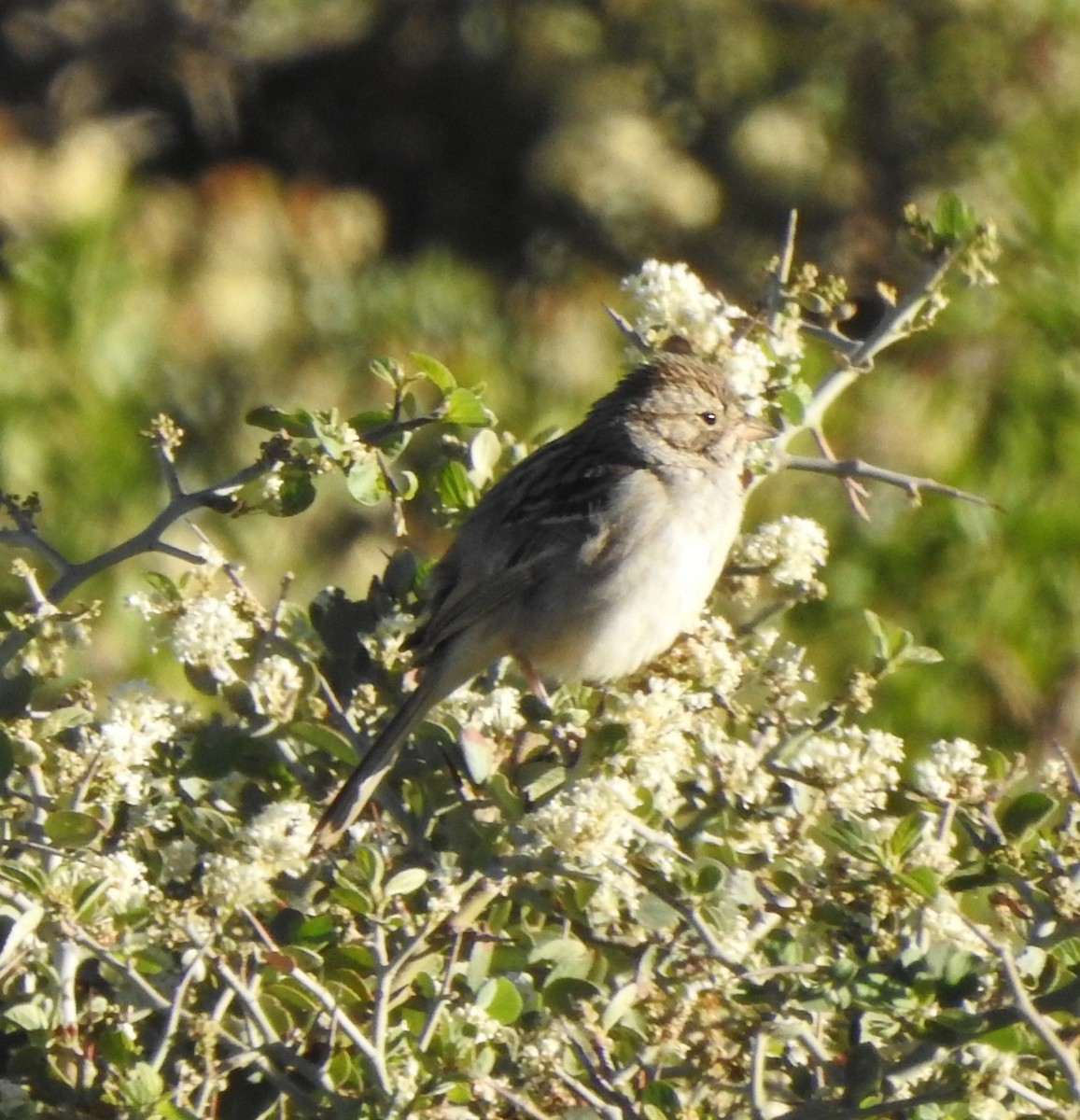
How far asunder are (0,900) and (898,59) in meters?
6.42

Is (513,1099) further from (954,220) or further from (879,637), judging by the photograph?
(954,220)

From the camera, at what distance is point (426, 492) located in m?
2.89

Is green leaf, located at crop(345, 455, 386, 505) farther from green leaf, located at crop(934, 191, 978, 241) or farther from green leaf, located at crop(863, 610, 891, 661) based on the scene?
green leaf, located at crop(934, 191, 978, 241)

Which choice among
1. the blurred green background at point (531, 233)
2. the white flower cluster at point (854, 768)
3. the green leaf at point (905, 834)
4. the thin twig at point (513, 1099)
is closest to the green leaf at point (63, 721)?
the thin twig at point (513, 1099)

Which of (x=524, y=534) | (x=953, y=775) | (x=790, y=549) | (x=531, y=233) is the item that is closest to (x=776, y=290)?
(x=790, y=549)

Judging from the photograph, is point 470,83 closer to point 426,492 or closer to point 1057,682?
point 1057,682

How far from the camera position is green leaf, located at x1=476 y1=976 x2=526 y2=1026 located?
2156 mm

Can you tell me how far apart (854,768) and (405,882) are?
0.53 metres

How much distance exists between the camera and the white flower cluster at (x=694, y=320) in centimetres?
277

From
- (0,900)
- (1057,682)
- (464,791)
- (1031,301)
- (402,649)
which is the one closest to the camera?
(0,900)

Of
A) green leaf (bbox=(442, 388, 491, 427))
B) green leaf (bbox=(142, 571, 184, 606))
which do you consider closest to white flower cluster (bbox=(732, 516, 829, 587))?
green leaf (bbox=(442, 388, 491, 427))

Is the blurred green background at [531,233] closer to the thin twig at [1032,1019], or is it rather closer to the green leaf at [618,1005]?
the green leaf at [618,1005]

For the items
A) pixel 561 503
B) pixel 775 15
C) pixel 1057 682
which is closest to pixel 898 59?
pixel 775 15

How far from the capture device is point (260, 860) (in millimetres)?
2127
